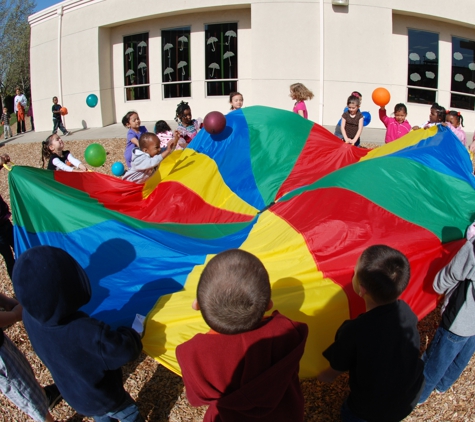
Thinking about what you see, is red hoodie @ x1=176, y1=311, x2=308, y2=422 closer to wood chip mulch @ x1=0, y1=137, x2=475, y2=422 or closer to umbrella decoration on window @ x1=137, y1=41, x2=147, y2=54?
wood chip mulch @ x1=0, y1=137, x2=475, y2=422

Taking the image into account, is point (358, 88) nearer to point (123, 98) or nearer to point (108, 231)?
point (123, 98)

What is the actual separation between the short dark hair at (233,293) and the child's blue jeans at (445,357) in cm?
148

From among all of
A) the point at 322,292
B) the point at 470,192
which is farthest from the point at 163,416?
the point at 470,192

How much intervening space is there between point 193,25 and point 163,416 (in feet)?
36.0

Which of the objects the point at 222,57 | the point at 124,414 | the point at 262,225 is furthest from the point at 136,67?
the point at 124,414

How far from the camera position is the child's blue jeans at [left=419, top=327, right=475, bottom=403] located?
7.48 ft

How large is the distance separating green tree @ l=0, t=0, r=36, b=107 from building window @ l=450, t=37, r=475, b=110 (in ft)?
66.5

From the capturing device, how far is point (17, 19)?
75.4 feet

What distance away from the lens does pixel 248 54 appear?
11.0 meters

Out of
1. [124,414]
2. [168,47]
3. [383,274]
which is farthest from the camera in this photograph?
[168,47]

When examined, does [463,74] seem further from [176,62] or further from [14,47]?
→ [14,47]

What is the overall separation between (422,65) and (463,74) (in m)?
1.48

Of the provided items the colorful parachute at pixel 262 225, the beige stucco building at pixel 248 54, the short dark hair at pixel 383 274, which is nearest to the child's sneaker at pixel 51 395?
the colorful parachute at pixel 262 225

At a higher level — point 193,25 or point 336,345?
point 193,25
